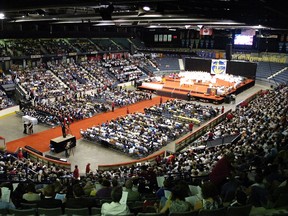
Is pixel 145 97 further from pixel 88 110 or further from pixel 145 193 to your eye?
pixel 145 193

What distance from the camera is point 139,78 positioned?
46875mm

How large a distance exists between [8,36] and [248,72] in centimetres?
3320

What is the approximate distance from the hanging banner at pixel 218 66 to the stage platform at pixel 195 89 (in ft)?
6.53

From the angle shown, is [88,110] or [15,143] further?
[88,110]

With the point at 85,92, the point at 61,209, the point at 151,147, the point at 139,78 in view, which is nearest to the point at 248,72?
the point at 139,78

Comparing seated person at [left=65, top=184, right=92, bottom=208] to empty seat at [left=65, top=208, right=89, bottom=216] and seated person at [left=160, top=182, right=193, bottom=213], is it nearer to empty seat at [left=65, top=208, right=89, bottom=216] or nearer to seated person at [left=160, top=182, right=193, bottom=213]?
empty seat at [left=65, top=208, right=89, bottom=216]

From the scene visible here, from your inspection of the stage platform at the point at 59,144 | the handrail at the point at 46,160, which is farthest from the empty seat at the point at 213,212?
the stage platform at the point at 59,144

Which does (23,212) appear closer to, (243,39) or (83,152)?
(83,152)

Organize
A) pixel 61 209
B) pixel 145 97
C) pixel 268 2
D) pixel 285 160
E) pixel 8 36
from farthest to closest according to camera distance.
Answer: pixel 145 97 < pixel 8 36 < pixel 268 2 < pixel 285 160 < pixel 61 209

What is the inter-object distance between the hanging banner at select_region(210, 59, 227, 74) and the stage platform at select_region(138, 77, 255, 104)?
199 cm

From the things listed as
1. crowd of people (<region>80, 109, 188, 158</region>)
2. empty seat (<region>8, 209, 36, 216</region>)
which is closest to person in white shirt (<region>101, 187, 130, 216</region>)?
empty seat (<region>8, 209, 36, 216</region>)

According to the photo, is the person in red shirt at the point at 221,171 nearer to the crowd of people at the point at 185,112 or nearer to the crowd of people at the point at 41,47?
the crowd of people at the point at 185,112

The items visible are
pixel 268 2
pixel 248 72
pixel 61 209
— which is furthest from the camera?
pixel 248 72

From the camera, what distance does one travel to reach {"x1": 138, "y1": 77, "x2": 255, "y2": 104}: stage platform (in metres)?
36.0
